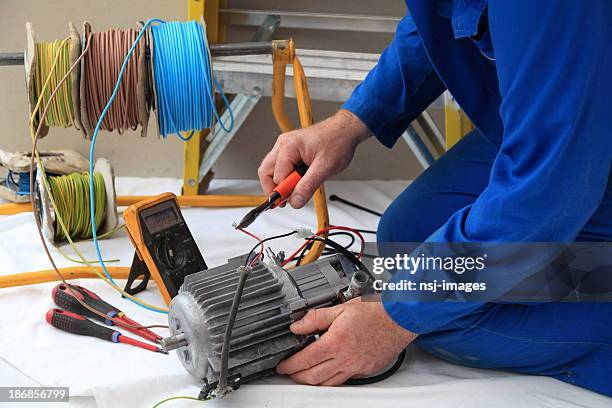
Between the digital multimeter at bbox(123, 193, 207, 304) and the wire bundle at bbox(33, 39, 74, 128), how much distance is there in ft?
0.99

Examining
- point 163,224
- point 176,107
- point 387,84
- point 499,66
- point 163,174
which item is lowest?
point 163,174

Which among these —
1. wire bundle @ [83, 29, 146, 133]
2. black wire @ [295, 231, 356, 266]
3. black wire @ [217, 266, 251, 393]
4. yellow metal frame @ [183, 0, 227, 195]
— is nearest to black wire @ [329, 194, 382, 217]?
black wire @ [295, 231, 356, 266]

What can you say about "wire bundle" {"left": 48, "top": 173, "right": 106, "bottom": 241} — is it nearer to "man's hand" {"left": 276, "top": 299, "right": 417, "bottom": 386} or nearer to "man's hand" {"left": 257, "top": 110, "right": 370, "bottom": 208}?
"man's hand" {"left": 257, "top": 110, "right": 370, "bottom": 208}

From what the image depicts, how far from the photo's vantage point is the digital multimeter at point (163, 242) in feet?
Answer: 5.22

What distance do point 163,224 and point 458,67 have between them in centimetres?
75

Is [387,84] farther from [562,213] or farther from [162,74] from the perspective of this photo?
[562,213]

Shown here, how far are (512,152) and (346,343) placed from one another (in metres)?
0.46

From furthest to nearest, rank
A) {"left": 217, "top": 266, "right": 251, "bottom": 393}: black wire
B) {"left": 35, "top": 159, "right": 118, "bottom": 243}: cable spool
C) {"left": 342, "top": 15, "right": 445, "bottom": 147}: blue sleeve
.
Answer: {"left": 35, "top": 159, "right": 118, "bottom": 243}: cable spool
{"left": 342, "top": 15, "right": 445, "bottom": 147}: blue sleeve
{"left": 217, "top": 266, "right": 251, "bottom": 393}: black wire

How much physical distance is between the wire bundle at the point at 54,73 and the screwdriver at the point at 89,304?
1.37 feet

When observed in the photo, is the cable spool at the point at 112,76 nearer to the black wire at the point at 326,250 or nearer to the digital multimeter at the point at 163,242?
the digital multimeter at the point at 163,242

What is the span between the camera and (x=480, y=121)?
1.37 metres

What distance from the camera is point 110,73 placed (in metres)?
1.62

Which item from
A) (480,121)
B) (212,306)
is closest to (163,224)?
(212,306)

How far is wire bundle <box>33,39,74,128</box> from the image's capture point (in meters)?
1.62
